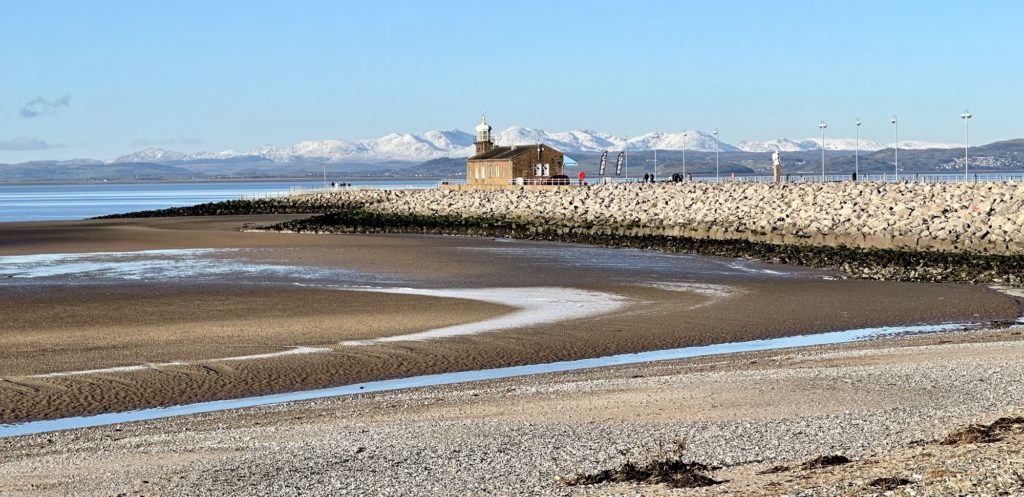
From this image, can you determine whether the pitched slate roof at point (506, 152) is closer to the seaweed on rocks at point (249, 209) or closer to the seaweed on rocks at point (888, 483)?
the seaweed on rocks at point (249, 209)

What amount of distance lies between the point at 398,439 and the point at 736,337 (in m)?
11.3

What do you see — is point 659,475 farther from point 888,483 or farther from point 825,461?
point 888,483

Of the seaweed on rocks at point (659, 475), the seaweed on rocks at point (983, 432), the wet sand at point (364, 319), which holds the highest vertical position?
the seaweed on rocks at point (983, 432)

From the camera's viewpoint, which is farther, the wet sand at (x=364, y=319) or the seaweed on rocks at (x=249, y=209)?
the seaweed on rocks at (x=249, y=209)

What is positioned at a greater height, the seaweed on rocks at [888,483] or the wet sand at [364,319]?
the seaweed on rocks at [888,483]

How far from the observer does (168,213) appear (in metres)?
91.9

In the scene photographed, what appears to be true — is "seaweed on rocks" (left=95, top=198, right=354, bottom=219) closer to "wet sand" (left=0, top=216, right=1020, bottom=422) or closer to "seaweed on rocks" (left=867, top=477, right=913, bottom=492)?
"wet sand" (left=0, top=216, right=1020, bottom=422)

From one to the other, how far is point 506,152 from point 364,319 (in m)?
72.6

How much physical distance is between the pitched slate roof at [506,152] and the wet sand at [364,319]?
5335 cm

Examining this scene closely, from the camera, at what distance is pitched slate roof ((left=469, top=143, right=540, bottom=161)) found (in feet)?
311

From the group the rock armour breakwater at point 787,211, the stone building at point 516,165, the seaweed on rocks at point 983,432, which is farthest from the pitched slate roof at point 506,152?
the seaweed on rocks at point 983,432

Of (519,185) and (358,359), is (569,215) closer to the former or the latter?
(519,185)

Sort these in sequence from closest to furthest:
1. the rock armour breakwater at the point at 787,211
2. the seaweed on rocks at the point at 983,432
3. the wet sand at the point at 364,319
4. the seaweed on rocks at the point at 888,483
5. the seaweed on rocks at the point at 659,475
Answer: the seaweed on rocks at the point at 888,483, the seaweed on rocks at the point at 659,475, the seaweed on rocks at the point at 983,432, the wet sand at the point at 364,319, the rock armour breakwater at the point at 787,211

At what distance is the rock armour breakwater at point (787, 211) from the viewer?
43.4m
